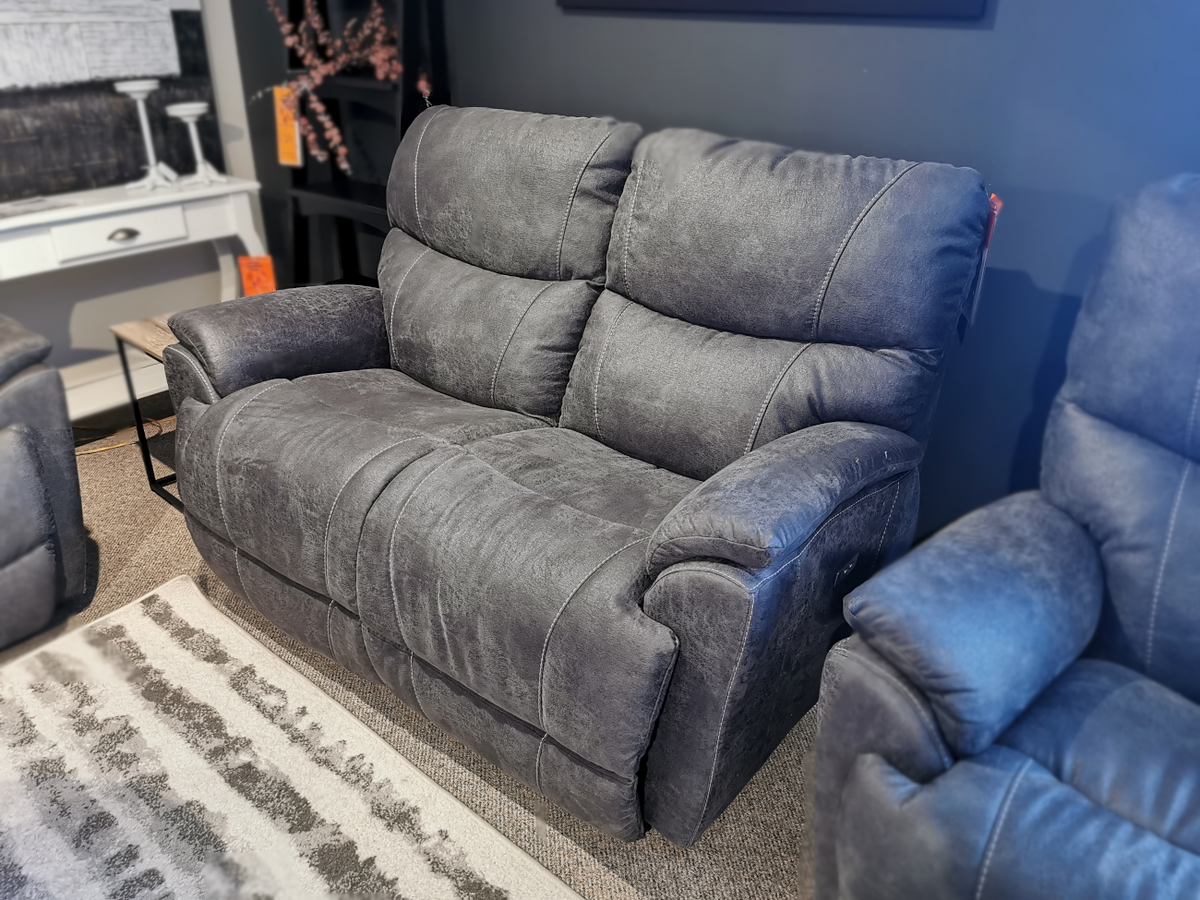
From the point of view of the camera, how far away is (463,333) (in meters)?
1.82

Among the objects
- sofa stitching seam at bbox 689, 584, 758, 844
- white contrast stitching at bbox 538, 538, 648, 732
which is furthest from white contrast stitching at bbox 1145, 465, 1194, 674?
white contrast stitching at bbox 538, 538, 648, 732

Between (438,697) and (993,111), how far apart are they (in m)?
1.43

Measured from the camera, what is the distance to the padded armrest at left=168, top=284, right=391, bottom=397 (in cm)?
174

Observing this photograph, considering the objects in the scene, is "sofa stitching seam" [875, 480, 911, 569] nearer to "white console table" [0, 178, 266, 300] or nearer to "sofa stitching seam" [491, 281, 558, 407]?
"sofa stitching seam" [491, 281, 558, 407]

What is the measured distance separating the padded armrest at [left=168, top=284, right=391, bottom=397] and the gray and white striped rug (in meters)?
0.58

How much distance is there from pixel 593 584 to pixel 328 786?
61 cm

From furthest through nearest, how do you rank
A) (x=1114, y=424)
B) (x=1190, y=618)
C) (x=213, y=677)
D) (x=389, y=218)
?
(x=389, y=218), (x=213, y=677), (x=1114, y=424), (x=1190, y=618)

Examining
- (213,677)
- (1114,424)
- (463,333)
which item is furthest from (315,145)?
(1114,424)

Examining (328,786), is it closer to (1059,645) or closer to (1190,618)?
(1059,645)

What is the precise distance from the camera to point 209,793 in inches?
53.8

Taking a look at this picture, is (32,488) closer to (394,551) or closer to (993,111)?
(394,551)

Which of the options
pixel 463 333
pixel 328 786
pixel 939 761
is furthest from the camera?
pixel 463 333

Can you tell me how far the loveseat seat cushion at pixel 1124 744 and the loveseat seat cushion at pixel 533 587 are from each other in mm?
455

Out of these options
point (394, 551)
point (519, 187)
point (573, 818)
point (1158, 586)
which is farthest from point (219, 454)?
point (1158, 586)
